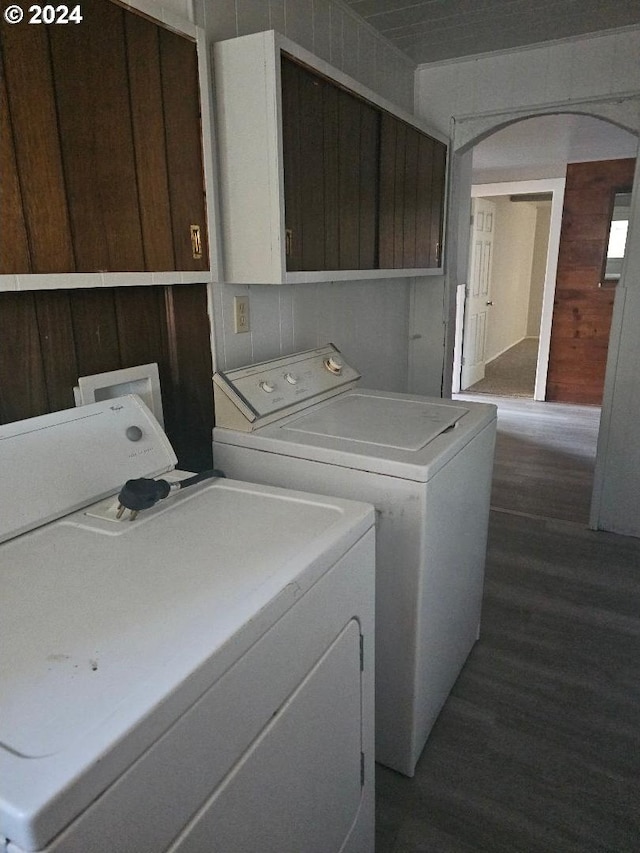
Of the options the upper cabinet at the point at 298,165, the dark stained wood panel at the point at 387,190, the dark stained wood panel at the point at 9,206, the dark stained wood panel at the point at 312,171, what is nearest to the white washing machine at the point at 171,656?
the dark stained wood panel at the point at 9,206

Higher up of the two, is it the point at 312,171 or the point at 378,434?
the point at 312,171

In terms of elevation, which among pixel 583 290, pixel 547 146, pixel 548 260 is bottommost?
pixel 583 290

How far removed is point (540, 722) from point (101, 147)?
197 centimetres

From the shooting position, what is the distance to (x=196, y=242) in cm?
153

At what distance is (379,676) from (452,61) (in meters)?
2.81

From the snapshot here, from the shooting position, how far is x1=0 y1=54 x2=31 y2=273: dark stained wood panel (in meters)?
1.07

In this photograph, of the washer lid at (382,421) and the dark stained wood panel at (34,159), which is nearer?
the dark stained wood panel at (34,159)

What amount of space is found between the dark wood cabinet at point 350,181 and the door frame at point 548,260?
10.8 feet

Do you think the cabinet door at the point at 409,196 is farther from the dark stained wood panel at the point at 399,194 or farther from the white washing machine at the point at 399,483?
the white washing machine at the point at 399,483

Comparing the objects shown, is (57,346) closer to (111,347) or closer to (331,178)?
(111,347)

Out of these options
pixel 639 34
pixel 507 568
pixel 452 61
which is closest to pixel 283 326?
pixel 507 568

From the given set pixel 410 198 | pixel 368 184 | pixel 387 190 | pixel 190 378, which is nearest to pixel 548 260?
pixel 410 198

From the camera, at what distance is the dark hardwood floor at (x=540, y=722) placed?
4.80 ft

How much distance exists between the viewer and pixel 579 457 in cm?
417
